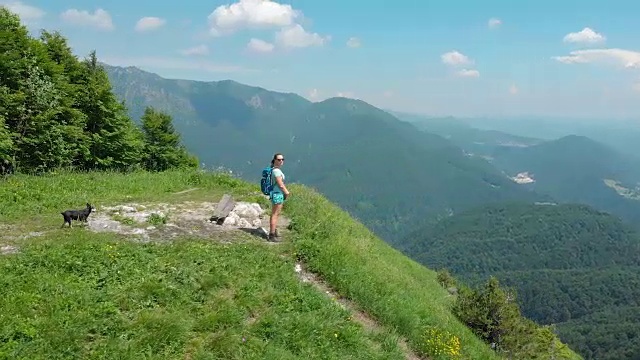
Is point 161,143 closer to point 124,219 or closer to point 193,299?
point 124,219

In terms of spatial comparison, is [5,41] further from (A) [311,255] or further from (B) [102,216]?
(A) [311,255]

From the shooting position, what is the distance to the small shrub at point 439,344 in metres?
10.4

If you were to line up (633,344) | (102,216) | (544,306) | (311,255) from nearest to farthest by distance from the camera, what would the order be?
(311,255), (102,216), (633,344), (544,306)

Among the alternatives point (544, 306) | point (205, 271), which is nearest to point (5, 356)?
point (205, 271)

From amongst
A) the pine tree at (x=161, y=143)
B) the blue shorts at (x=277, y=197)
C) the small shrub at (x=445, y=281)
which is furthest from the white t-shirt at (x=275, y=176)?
the pine tree at (x=161, y=143)

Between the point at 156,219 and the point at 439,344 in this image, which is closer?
the point at 439,344

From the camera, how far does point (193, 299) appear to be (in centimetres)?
906

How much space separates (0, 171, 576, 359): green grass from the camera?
7.45m

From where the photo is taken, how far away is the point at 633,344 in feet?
396

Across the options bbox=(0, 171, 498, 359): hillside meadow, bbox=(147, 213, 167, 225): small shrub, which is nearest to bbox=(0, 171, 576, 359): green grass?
bbox=(0, 171, 498, 359): hillside meadow

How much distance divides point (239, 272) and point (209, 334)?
251cm

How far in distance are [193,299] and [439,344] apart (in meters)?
5.80

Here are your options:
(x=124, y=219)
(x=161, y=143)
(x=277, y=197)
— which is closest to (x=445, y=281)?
(x=161, y=143)

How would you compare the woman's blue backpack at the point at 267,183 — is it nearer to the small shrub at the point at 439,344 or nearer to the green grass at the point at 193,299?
the green grass at the point at 193,299
